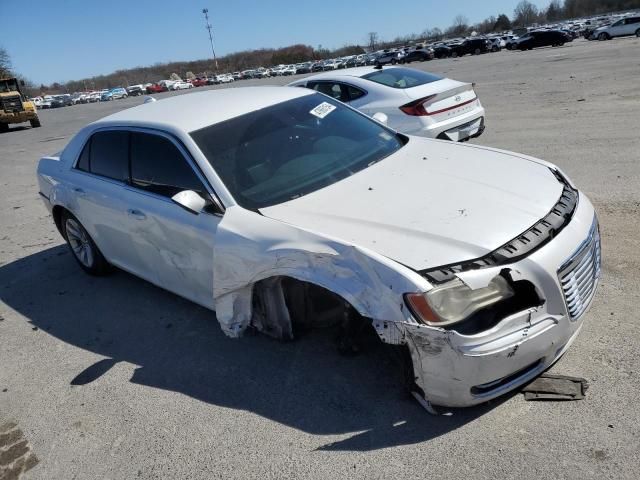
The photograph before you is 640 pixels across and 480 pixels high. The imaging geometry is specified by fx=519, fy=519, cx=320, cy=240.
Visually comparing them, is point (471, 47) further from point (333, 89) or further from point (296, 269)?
point (296, 269)

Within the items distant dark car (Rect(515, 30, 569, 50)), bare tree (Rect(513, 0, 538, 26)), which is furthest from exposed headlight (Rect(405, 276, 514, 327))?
bare tree (Rect(513, 0, 538, 26))

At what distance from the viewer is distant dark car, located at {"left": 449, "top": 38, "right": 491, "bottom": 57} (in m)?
49.5

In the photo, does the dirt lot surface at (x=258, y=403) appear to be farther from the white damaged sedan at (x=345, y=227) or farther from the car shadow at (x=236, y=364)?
the white damaged sedan at (x=345, y=227)

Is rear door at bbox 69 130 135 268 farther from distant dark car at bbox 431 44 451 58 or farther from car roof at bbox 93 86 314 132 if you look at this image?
distant dark car at bbox 431 44 451 58

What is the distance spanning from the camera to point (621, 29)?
38.7 m

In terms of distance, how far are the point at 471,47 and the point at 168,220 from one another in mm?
52381

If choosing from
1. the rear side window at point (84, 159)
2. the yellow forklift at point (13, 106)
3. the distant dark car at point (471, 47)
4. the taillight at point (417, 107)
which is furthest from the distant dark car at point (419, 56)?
the rear side window at point (84, 159)

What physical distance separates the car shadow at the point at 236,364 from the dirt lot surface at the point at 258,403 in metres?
0.01

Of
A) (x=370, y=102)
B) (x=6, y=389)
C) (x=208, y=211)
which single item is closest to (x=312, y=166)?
(x=208, y=211)

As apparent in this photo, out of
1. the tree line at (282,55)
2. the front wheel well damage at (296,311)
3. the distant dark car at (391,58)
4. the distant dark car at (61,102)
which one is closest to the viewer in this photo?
the front wheel well damage at (296,311)

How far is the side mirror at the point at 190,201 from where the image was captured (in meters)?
3.26

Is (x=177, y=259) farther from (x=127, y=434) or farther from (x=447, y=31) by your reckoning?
(x=447, y=31)

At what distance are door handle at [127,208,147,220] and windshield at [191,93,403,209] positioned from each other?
2.44 ft

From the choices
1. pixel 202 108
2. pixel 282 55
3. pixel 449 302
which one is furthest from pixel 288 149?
pixel 282 55
